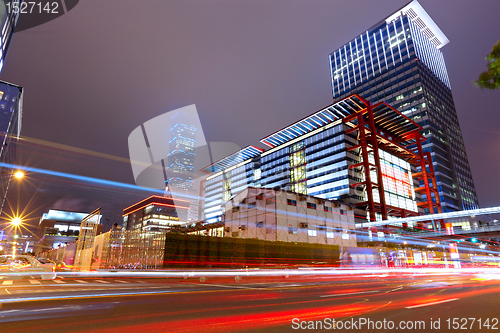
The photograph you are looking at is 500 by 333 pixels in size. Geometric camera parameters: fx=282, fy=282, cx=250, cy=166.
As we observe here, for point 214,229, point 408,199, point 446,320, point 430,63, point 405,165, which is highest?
point 430,63

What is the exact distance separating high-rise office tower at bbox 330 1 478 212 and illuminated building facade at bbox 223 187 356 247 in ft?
269

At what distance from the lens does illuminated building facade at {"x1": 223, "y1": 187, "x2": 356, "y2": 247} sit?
56969 millimetres

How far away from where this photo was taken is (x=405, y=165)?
105875 mm

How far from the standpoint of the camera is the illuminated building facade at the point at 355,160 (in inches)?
3398

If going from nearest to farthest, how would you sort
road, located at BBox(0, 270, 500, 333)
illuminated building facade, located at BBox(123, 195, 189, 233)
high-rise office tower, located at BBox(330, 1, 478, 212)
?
road, located at BBox(0, 270, 500, 333)
high-rise office tower, located at BBox(330, 1, 478, 212)
illuminated building facade, located at BBox(123, 195, 189, 233)

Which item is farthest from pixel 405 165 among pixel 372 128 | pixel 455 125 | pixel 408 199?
pixel 455 125

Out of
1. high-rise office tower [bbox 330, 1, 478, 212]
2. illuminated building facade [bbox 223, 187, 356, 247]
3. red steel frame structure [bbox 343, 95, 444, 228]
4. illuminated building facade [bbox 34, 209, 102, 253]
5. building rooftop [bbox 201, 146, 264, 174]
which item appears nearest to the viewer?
illuminated building facade [bbox 223, 187, 356, 247]

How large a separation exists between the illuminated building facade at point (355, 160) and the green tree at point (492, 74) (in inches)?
2871

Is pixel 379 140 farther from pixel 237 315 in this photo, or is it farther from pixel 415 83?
pixel 237 315

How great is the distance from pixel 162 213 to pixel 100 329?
16569cm

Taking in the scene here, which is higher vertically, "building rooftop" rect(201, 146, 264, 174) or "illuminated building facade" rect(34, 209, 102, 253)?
"building rooftop" rect(201, 146, 264, 174)

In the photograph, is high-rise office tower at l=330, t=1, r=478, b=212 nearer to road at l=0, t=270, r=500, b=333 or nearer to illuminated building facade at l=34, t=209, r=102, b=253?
road at l=0, t=270, r=500, b=333

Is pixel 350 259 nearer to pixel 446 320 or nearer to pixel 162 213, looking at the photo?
pixel 446 320

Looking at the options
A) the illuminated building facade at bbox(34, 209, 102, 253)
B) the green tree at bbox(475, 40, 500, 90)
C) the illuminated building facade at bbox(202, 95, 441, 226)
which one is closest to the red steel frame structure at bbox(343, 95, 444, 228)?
the illuminated building facade at bbox(202, 95, 441, 226)
